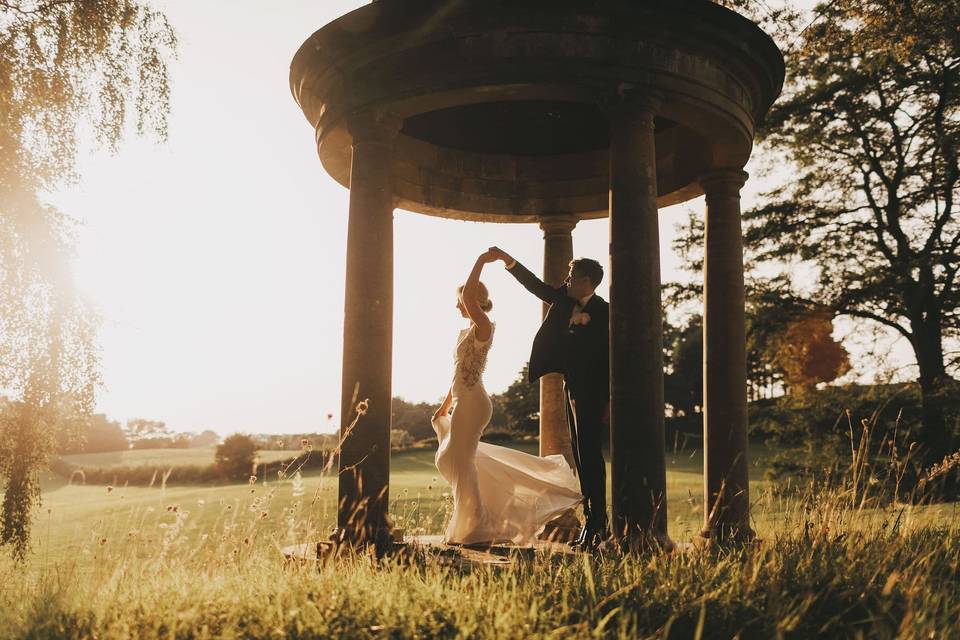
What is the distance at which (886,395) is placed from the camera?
20062mm

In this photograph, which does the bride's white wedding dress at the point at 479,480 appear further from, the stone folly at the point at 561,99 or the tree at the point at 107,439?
the tree at the point at 107,439

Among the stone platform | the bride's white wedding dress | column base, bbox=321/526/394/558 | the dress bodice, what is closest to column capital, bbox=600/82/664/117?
the dress bodice

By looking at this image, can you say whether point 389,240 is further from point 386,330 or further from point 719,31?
point 719,31

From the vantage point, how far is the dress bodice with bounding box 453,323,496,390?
9.40m

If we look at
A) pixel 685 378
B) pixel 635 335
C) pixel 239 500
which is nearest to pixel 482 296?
pixel 635 335

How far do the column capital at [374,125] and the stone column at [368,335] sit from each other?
0.01 m

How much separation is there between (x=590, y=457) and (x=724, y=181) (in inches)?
184

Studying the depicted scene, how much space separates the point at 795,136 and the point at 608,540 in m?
19.0

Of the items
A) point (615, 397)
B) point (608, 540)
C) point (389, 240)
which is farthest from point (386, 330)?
point (608, 540)

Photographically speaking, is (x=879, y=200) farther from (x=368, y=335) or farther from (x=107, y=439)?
(x=107, y=439)

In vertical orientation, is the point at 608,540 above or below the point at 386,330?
below

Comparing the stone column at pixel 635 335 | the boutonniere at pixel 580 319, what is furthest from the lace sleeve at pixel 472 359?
the stone column at pixel 635 335

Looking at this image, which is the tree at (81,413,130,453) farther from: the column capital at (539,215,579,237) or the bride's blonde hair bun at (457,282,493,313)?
the bride's blonde hair bun at (457,282,493,313)

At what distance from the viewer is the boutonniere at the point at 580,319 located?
29.0 ft
